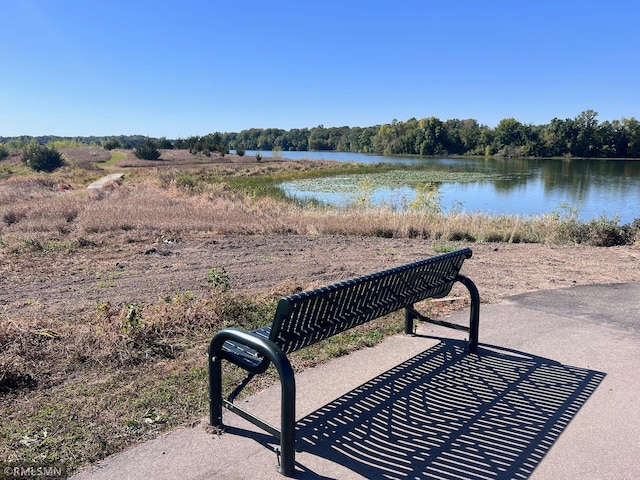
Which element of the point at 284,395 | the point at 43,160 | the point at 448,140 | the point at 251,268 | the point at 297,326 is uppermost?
the point at 448,140

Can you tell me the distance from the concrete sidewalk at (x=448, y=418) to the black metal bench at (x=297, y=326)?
22cm

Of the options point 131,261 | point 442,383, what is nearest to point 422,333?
point 442,383

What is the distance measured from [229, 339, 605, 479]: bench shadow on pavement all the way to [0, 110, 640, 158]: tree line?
69814 mm

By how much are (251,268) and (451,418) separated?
4.95 metres

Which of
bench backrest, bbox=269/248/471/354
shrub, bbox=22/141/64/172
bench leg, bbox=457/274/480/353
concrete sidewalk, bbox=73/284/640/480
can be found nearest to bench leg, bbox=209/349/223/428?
concrete sidewalk, bbox=73/284/640/480

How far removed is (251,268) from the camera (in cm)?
764

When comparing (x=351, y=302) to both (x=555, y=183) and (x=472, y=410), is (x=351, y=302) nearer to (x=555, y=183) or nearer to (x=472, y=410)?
(x=472, y=410)

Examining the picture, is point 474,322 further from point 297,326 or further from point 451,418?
point 297,326

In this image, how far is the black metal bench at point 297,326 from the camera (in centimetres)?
256

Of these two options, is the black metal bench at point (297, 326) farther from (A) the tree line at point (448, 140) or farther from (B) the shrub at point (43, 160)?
(A) the tree line at point (448, 140)

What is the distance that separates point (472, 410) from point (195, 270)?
5283mm

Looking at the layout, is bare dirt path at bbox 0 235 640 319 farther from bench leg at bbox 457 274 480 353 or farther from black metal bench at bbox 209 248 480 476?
black metal bench at bbox 209 248 480 476

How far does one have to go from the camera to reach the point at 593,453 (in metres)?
2.79

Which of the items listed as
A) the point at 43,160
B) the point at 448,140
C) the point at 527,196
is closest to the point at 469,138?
the point at 448,140
